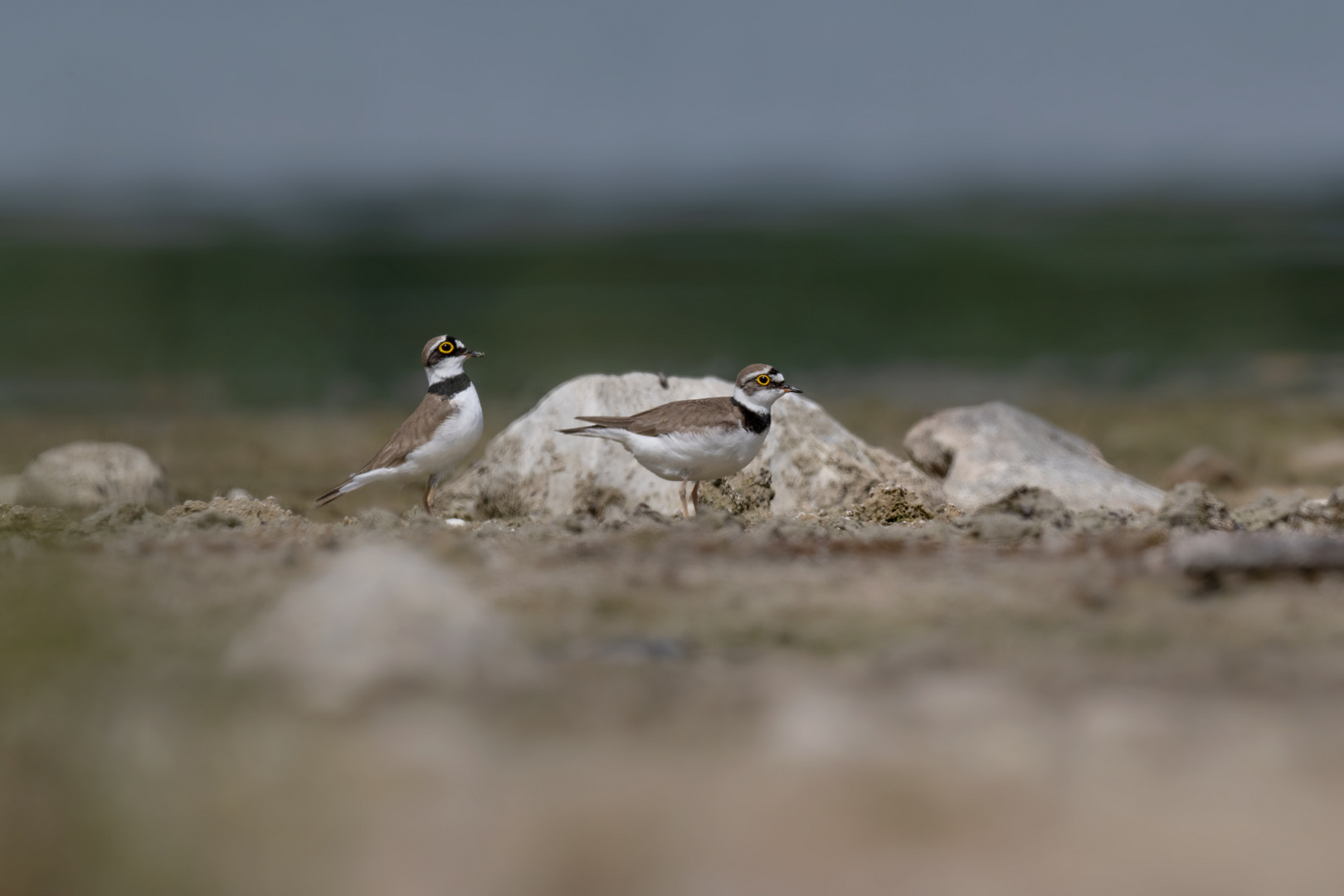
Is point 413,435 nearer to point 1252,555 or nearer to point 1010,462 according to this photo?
point 1010,462

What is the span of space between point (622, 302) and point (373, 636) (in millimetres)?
35762

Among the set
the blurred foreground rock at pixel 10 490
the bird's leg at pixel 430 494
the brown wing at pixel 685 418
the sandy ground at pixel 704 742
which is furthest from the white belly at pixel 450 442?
the sandy ground at pixel 704 742

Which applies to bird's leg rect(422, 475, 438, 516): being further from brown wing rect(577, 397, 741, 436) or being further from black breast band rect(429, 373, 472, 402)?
brown wing rect(577, 397, 741, 436)

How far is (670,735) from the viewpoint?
384 cm

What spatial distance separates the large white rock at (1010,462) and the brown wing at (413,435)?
367cm

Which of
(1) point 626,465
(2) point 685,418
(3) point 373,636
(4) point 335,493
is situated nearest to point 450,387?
(4) point 335,493

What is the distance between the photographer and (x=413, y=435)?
8.67m

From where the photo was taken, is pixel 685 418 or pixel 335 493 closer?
pixel 685 418

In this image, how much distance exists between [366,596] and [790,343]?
91.4 ft

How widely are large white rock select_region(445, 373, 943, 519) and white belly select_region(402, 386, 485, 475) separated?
736 millimetres

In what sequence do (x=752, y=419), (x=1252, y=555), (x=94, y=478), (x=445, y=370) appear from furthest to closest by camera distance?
(x=94, y=478), (x=445, y=370), (x=752, y=419), (x=1252, y=555)

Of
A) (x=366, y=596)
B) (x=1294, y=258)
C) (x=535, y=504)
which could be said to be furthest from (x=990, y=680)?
(x=1294, y=258)

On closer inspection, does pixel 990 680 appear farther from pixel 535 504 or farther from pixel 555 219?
pixel 555 219

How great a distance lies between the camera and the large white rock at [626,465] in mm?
9141
